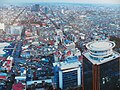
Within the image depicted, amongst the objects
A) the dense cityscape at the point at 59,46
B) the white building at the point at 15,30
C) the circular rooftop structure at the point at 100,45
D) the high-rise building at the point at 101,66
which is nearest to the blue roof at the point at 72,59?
the dense cityscape at the point at 59,46

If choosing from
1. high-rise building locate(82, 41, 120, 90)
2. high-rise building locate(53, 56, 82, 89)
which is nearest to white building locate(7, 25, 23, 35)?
high-rise building locate(53, 56, 82, 89)

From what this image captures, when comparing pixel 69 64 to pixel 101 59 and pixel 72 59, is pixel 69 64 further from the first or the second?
pixel 101 59

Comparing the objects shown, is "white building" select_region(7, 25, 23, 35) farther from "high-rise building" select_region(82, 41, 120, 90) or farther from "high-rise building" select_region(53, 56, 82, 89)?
"high-rise building" select_region(82, 41, 120, 90)

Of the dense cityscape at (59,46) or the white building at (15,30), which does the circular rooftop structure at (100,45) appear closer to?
the dense cityscape at (59,46)

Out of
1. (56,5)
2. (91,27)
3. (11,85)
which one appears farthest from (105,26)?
(11,85)

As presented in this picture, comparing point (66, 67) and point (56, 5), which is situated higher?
point (56, 5)

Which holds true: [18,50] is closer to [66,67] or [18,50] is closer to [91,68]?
[66,67]

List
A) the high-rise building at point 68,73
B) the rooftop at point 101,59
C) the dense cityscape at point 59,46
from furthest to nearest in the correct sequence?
the high-rise building at point 68,73 → the dense cityscape at point 59,46 → the rooftop at point 101,59

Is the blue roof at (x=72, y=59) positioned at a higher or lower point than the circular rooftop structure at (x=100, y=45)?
lower
